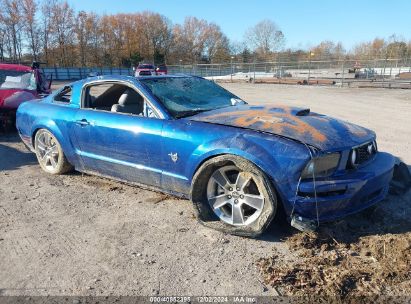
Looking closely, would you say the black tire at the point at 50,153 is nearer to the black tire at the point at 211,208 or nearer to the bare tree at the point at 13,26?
the black tire at the point at 211,208

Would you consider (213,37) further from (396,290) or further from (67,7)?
(396,290)

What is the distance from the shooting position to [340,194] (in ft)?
10.9

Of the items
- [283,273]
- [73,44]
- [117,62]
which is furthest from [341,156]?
[117,62]

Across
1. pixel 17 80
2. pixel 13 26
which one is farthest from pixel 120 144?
pixel 13 26

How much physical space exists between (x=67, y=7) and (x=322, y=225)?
69.3 metres

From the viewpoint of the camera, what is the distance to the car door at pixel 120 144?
4195mm

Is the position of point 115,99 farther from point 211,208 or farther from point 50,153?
point 211,208

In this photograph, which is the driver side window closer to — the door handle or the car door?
the car door

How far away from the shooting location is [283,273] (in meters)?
2.98

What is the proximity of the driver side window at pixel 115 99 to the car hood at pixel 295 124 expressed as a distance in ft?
2.28

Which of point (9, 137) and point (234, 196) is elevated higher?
point (234, 196)

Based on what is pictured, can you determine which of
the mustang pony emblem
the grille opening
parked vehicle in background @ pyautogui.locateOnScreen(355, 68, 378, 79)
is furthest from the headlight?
parked vehicle in background @ pyautogui.locateOnScreen(355, 68, 378, 79)

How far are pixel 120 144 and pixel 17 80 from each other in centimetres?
614

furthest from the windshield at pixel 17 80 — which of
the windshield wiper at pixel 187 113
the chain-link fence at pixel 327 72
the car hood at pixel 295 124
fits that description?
the chain-link fence at pixel 327 72
